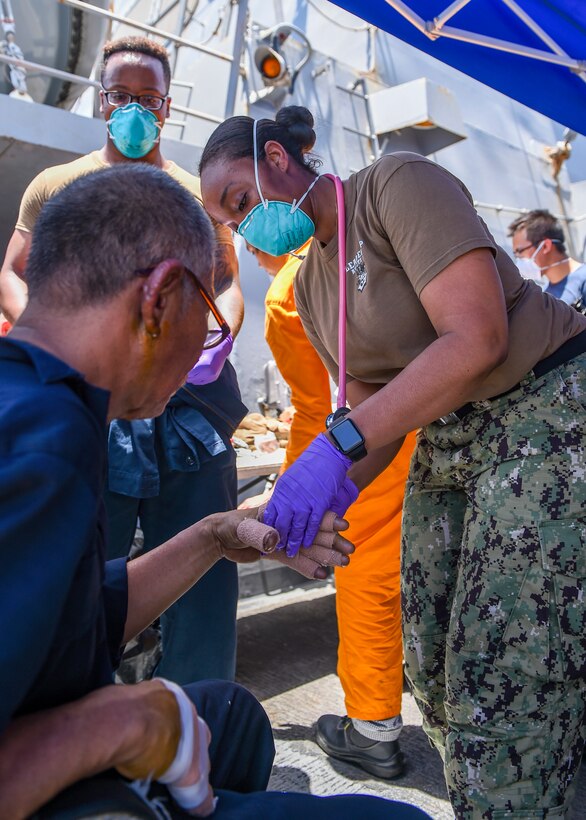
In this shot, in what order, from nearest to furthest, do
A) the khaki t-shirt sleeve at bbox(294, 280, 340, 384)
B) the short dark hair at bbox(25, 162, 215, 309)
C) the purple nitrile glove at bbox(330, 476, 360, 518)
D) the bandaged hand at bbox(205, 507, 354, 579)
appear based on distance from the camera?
the short dark hair at bbox(25, 162, 215, 309), the bandaged hand at bbox(205, 507, 354, 579), the purple nitrile glove at bbox(330, 476, 360, 518), the khaki t-shirt sleeve at bbox(294, 280, 340, 384)

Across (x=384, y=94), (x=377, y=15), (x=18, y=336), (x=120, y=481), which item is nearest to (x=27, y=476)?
(x=18, y=336)

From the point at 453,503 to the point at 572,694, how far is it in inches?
21.1

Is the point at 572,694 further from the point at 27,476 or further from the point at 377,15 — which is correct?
the point at 377,15

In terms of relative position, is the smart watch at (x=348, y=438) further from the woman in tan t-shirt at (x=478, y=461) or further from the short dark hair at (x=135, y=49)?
the short dark hair at (x=135, y=49)

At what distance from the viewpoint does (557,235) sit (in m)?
5.43

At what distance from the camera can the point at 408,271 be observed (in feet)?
5.24

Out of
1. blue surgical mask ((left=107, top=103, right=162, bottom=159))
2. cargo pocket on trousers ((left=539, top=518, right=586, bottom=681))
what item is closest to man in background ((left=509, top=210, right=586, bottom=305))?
blue surgical mask ((left=107, top=103, right=162, bottom=159))

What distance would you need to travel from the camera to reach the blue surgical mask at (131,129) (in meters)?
2.65

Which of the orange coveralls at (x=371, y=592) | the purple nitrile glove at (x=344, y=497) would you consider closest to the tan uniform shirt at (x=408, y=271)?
the purple nitrile glove at (x=344, y=497)

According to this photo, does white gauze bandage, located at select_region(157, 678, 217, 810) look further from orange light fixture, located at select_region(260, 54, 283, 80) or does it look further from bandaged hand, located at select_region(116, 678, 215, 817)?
orange light fixture, located at select_region(260, 54, 283, 80)

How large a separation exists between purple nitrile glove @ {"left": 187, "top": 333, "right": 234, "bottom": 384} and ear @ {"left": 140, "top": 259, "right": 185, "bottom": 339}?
1.17 meters

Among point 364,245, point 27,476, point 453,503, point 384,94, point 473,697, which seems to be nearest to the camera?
point 27,476

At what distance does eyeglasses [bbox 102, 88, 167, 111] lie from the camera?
2.73 meters

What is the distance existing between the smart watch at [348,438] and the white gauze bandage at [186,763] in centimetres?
68
